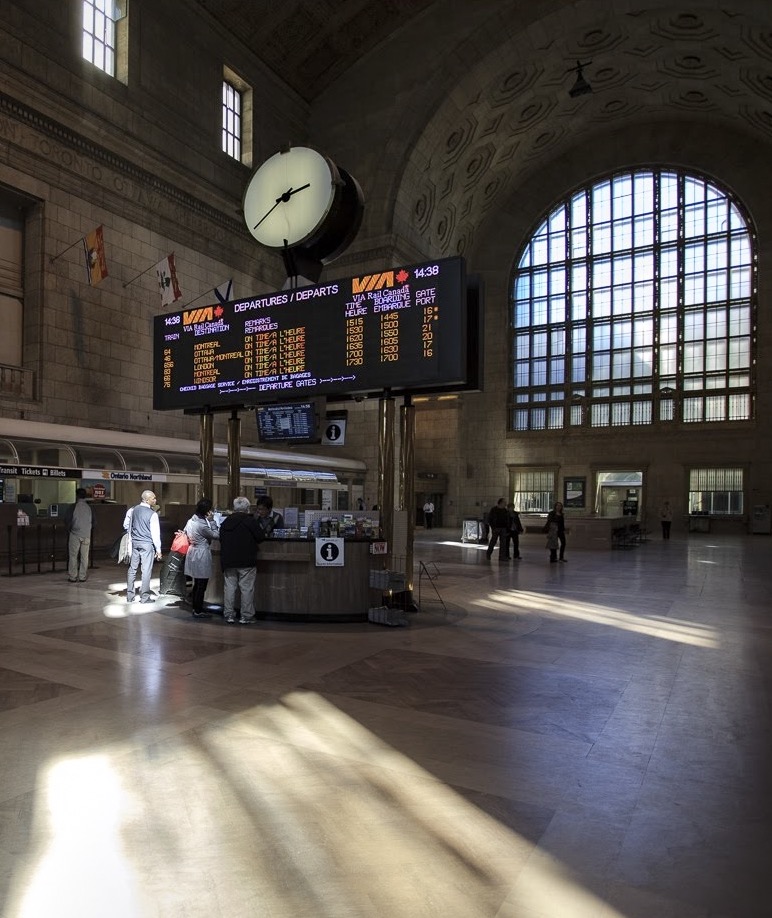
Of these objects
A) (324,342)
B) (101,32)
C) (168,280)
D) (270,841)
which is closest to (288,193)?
(324,342)

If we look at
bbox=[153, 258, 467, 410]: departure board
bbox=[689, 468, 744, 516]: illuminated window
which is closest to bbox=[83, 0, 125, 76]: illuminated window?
bbox=[153, 258, 467, 410]: departure board

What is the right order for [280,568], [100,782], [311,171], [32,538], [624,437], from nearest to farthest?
1. [100,782]
2. [280,568]
3. [311,171]
4. [32,538]
5. [624,437]

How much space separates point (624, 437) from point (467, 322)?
29.5 meters

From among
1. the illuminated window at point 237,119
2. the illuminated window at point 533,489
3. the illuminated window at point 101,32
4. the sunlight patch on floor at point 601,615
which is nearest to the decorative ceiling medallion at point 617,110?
the illuminated window at point 237,119

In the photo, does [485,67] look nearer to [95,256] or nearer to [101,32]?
[101,32]

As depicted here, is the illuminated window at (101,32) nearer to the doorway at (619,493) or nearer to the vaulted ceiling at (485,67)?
the vaulted ceiling at (485,67)

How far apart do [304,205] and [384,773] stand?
9103 millimetres

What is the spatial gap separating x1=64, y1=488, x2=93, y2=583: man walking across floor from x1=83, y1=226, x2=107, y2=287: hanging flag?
9.36m

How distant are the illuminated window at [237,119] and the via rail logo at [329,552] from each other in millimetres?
23802

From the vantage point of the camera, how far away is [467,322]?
914 cm

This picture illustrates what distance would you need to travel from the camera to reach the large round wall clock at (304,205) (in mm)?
10484

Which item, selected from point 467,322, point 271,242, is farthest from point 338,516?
point 271,242

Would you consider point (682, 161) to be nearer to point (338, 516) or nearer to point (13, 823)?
point (338, 516)

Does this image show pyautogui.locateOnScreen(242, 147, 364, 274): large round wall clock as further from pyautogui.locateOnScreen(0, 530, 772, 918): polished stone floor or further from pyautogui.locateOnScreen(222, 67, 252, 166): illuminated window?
pyautogui.locateOnScreen(222, 67, 252, 166): illuminated window
